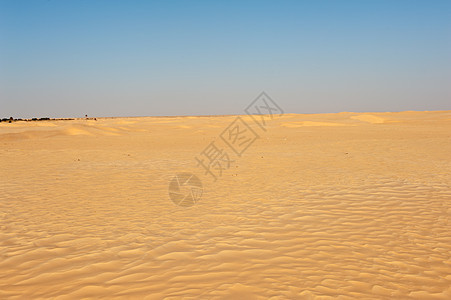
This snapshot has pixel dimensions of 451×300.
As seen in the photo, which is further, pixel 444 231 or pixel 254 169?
pixel 254 169

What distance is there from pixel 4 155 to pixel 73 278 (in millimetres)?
15631

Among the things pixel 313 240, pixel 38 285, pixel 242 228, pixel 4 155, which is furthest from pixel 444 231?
pixel 4 155

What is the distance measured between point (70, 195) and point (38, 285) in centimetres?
473

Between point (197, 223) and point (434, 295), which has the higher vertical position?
point (197, 223)

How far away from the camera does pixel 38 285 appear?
12.6 ft

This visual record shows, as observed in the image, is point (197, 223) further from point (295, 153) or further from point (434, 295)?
point (295, 153)

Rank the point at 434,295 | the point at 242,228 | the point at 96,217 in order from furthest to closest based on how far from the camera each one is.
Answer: the point at 96,217 → the point at 242,228 → the point at 434,295

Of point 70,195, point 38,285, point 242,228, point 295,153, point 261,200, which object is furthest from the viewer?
point 295,153

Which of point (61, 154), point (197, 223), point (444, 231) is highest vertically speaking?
point (61, 154)

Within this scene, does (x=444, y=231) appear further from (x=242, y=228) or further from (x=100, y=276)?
(x=100, y=276)

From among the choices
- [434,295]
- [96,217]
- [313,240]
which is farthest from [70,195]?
[434,295]

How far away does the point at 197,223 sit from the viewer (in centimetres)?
604

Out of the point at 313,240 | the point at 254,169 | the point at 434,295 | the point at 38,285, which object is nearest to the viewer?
the point at 434,295

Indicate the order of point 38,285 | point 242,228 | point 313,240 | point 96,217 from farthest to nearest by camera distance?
1. point 96,217
2. point 242,228
3. point 313,240
4. point 38,285
